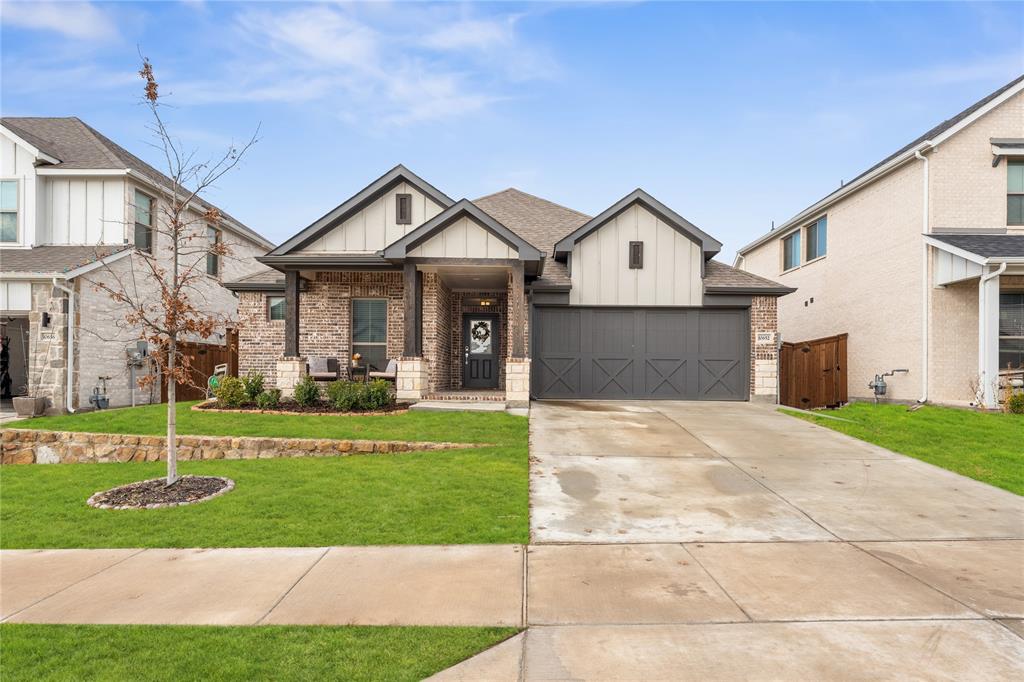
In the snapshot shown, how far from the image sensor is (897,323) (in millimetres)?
15234

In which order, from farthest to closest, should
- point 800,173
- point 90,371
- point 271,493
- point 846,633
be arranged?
point 800,173 → point 90,371 → point 271,493 → point 846,633

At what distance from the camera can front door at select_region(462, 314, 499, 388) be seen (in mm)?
17484

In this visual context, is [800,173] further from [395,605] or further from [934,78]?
[395,605]

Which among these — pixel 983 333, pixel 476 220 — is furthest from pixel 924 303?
pixel 476 220

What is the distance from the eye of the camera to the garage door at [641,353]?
15875mm

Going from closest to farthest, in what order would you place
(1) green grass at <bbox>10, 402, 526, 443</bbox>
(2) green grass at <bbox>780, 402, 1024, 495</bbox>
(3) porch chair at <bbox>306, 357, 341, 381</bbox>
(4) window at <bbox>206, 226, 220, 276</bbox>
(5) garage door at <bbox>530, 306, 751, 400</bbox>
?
(2) green grass at <bbox>780, 402, 1024, 495</bbox> < (1) green grass at <bbox>10, 402, 526, 443</bbox> < (3) porch chair at <bbox>306, 357, 341, 381</bbox> < (5) garage door at <bbox>530, 306, 751, 400</bbox> < (4) window at <bbox>206, 226, 220, 276</bbox>

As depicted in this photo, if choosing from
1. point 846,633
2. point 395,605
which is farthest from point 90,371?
point 846,633

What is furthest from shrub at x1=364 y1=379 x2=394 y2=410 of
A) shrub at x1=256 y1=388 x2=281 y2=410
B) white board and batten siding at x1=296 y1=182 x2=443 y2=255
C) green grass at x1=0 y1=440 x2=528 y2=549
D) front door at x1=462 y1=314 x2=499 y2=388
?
front door at x1=462 y1=314 x2=499 y2=388

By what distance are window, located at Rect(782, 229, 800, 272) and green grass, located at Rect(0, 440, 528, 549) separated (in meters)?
17.3

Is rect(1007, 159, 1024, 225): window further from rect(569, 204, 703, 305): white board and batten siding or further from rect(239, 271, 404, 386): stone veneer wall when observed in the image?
rect(239, 271, 404, 386): stone veneer wall

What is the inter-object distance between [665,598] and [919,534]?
327cm

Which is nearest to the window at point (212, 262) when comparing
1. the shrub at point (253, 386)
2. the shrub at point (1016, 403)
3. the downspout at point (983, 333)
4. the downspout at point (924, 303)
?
the shrub at point (253, 386)

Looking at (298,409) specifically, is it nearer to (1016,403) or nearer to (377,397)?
(377,397)

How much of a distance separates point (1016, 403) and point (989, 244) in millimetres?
3913
